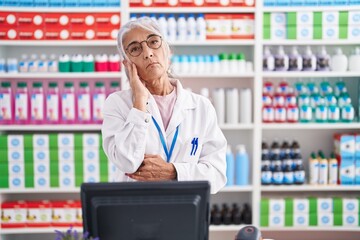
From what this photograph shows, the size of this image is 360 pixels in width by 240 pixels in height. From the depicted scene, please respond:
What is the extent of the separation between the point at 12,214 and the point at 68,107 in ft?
3.19

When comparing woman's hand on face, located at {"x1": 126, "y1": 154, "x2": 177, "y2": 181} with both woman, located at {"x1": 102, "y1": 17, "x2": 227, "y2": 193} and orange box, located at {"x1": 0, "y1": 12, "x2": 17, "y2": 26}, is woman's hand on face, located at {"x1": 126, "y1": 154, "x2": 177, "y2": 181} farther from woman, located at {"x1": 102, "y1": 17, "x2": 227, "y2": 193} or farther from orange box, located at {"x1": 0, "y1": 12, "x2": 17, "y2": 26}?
orange box, located at {"x1": 0, "y1": 12, "x2": 17, "y2": 26}

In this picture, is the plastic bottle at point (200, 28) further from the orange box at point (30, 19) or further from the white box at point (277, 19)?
the orange box at point (30, 19)

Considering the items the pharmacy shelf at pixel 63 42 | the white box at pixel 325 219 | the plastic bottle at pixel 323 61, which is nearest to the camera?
the pharmacy shelf at pixel 63 42

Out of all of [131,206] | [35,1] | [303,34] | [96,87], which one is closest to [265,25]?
[303,34]

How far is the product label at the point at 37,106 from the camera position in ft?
13.8

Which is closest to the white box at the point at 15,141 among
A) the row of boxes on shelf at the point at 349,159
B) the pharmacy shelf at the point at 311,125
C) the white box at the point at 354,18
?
the pharmacy shelf at the point at 311,125

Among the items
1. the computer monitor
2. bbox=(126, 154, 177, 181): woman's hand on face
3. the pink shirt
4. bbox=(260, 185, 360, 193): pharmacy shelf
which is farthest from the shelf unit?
the computer monitor

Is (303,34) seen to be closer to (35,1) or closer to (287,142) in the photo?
(287,142)

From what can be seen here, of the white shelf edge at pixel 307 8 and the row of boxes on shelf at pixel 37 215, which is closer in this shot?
the white shelf edge at pixel 307 8

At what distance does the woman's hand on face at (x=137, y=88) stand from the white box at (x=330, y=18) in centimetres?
239

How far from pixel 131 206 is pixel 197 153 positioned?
2.75ft

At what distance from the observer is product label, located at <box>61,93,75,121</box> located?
422 centimetres

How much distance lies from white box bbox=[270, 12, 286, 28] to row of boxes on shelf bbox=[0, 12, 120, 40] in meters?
1.20

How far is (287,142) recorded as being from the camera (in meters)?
4.46
